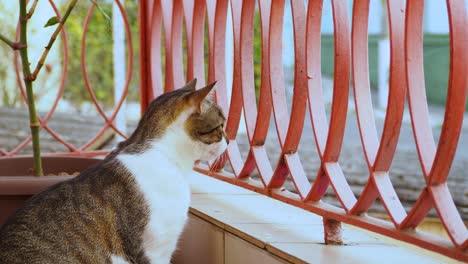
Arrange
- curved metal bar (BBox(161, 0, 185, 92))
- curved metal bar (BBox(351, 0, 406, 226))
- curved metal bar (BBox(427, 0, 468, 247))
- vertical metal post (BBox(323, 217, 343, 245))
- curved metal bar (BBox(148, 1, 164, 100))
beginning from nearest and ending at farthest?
curved metal bar (BBox(427, 0, 468, 247))
curved metal bar (BBox(351, 0, 406, 226))
vertical metal post (BBox(323, 217, 343, 245))
curved metal bar (BBox(161, 0, 185, 92))
curved metal bar (BBox(148, 1, 164, 100))

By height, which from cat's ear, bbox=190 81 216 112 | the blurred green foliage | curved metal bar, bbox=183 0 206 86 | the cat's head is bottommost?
the blurred green foliage

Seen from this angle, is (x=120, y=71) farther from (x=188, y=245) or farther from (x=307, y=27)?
(x=307, y=27)

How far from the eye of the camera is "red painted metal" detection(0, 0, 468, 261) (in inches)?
40.3

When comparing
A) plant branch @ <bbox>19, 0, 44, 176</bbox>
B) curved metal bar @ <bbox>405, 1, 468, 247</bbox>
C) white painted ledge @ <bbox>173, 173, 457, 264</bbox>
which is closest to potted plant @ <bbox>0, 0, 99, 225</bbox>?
plant branch @ <bbox>19, 0, 44, 176</bbox>

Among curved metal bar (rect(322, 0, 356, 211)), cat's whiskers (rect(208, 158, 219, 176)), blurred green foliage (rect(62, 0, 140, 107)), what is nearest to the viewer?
curved metal bar (rect(322, 0, 356, 211))

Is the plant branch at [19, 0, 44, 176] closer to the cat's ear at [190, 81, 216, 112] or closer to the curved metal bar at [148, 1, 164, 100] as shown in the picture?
the cat's ear at [190, 81, 216, 112]

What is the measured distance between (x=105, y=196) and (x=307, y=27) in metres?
0.52

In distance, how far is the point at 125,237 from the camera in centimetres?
142

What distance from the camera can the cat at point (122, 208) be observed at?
1.40 metres

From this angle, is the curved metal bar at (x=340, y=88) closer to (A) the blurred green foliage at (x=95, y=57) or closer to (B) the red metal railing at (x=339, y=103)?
(B) the red metal railing at (x=339, y=103)

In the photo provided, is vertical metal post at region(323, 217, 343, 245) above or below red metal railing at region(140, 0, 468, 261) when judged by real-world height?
below

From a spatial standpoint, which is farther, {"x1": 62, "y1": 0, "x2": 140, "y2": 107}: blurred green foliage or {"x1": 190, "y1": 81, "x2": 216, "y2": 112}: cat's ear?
{"x1": 62, "y1": 0, "x2": 140, "y2": 107}: blurred green foliage

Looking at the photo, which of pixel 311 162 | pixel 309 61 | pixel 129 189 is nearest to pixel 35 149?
Answer: pixel 129 189

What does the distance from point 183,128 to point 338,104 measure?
1.30ft
